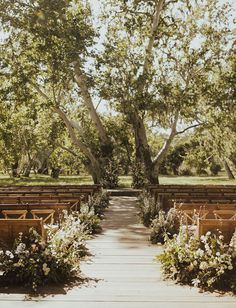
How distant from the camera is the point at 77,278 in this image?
24.4 ft

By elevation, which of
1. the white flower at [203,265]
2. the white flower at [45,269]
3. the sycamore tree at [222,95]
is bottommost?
the white flower at [45,269]

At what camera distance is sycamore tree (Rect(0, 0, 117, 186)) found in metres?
25.7

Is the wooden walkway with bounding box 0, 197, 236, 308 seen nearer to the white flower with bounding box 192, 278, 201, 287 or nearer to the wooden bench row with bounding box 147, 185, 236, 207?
the white flower with bounding box 192, 278, 201, 287

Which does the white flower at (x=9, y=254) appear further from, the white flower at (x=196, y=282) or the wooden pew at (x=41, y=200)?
the wooden pew at (x=41, y=200)

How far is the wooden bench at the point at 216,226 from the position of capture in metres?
7.96

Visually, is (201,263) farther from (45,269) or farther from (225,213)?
(225,213)

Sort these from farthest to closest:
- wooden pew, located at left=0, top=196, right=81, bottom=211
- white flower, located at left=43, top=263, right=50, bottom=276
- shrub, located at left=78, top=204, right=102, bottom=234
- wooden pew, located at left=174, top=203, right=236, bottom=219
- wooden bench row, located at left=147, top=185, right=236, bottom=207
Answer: wooden bench row, located at left=147, top=185, right=236, bottom=207, wooden pew, located at left=0, top=196, right=81, bottom=211, shrub, located at left=78, top=204, right=102, bottom=234, wooden pew, located at left=174, top=203, right=236, bottom=219, white flower, located at left=43, top=263, right=50, bottom=276

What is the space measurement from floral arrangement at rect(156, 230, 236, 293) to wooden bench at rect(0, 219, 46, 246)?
241 cm

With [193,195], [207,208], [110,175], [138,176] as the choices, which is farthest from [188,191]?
[110,175]

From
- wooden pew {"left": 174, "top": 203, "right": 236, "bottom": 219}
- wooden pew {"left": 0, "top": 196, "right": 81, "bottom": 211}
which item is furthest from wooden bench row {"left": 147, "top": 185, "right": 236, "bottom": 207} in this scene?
wooden pew {"left": 0, "top": 196, "right": 81, "bottom": 211}

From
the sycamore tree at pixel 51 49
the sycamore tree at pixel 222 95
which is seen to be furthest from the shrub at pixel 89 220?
the sycamore tree at pixel 222 95

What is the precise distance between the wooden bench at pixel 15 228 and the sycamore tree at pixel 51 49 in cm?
1794

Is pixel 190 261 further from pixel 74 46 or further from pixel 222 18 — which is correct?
pixel 222 18

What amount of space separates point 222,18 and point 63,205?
23002mm
